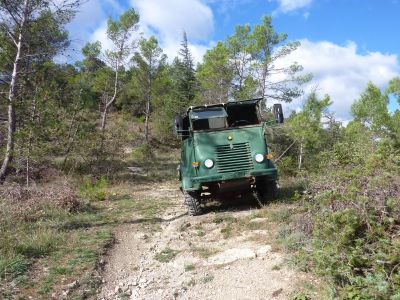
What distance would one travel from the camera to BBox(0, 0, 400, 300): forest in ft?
14.7

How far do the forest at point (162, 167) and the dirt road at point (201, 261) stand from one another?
35 cm

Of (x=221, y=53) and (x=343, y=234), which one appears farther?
(x=221, y=53)

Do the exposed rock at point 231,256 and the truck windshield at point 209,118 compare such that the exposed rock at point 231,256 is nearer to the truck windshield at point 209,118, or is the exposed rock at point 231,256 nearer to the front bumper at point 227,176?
the front bumper at point 227,176

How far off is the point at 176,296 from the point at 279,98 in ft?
60.9

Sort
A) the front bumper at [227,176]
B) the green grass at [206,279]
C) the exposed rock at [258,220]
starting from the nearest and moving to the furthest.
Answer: the green grass at [206,279]
the exposed rock at [258,220]
the front bumper at [227,176]

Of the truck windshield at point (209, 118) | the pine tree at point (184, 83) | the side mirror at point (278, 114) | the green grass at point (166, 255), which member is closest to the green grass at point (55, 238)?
the green grass at point (166, 255)

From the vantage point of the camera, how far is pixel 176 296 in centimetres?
504

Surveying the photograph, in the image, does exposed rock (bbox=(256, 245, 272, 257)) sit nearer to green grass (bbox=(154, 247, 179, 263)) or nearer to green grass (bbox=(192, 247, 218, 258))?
green grass (bbox=(192, 247, 218, 258))

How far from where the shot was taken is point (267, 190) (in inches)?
381

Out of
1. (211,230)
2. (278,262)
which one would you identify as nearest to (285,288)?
(278,262)

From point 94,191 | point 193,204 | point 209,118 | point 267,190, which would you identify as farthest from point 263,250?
point 94,191

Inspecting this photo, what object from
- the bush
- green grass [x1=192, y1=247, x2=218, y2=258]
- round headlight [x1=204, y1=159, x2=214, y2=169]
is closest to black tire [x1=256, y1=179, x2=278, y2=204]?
round headlight [x1=204, y1=159, x2=214, y2=169]

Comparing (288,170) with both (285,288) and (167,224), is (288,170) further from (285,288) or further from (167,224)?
(285,288)

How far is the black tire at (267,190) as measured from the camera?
9594 millimetres
